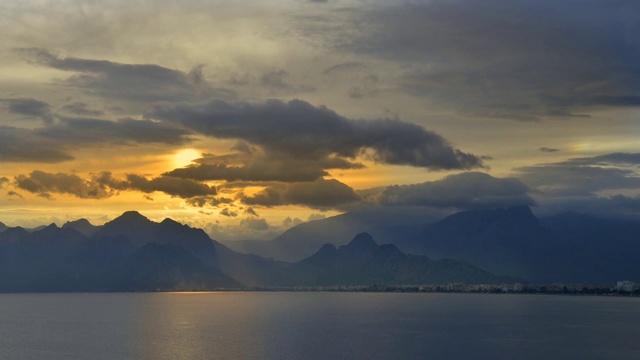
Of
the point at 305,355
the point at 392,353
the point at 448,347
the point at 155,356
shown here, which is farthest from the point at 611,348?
the point at 155,356

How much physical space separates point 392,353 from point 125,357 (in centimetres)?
6495

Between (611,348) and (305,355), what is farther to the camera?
(611,348)

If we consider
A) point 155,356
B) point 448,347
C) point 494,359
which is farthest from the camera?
point 448,347

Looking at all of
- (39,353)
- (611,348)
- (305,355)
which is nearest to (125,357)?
(39,353)

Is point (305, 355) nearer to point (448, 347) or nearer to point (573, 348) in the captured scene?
point (448, 347)

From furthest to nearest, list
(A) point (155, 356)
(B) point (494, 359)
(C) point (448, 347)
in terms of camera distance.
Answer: (C) point (448, 347) → (A) point (155, 356) → (B) point (494, 359)

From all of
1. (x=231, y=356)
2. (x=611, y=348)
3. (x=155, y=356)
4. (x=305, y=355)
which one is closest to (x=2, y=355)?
(x=155, y=356)

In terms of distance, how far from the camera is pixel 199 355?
18512 cm

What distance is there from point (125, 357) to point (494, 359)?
88.0 metres

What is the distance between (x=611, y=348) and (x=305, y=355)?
263 feet

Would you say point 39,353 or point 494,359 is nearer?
point 494,359

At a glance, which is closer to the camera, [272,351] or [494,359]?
[494,359]

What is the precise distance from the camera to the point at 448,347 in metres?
199

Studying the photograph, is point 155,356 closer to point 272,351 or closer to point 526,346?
point 272,351
